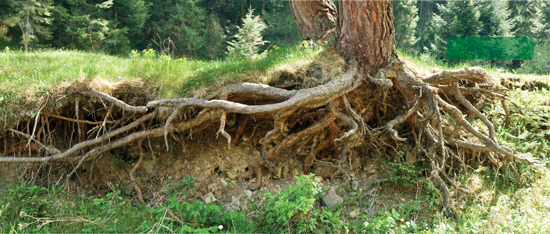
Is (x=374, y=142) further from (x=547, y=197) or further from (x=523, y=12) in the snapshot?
Result: (x=523, y=12)

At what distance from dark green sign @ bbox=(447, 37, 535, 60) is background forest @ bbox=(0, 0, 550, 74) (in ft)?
2.01

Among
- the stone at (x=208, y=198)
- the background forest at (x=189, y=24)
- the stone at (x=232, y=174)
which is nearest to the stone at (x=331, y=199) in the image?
the stone at (x=232, y=174)

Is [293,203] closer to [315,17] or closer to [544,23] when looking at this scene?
[315,17]

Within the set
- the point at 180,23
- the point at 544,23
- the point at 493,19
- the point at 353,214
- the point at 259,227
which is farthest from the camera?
the point at 180,23

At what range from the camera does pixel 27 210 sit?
3.75 metres

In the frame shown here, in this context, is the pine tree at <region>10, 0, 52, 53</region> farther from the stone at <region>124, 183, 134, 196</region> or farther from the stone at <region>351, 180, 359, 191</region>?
the stone at <region>351, 180, 359, 191</region>

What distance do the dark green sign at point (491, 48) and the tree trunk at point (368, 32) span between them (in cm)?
1245

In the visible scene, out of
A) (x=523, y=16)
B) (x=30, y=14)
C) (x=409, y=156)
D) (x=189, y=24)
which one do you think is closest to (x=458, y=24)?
(x=523, y=16)

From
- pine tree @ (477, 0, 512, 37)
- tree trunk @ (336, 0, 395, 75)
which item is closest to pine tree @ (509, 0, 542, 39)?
pine tree @ (477, 0, 512, 37)

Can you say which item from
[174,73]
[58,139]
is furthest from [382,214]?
[58,139]

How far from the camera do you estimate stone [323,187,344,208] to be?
4207mm

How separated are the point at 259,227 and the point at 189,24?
18175 mm

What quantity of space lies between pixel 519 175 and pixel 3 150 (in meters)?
7.27

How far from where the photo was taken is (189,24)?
64.7 ft
